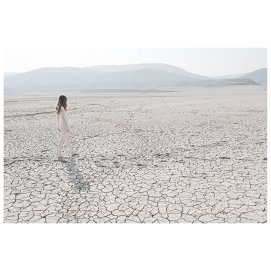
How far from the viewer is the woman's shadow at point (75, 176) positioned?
14.3ft

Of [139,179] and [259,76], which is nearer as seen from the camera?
[139,179]

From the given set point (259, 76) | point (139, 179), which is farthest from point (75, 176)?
point (259, 76)

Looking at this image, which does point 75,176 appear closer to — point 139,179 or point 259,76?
point 139,179

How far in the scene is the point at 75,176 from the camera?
482 centimetres

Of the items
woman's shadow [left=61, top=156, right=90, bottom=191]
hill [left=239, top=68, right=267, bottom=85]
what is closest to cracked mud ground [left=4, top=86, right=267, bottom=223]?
woman's shadow [left=61, top=156, right=90, bottom=191]

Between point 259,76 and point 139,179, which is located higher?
point 259,76

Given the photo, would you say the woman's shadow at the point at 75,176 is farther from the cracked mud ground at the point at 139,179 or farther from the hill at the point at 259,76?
the hill at the point at 259,76

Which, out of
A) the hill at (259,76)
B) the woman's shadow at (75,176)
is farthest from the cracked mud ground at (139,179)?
the hill at (259,76)

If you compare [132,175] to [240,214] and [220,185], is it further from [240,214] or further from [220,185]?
[240,214]

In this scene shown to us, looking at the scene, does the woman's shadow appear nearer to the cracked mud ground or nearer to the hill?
the cracked mud ground

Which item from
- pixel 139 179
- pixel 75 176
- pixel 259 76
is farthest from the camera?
pixel 259 76

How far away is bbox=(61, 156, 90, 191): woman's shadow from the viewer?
4367mm

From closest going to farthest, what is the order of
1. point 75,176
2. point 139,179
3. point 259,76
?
point 139,179 < point 75,176 < point 259,76

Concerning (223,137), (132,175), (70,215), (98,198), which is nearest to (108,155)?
(132,175)
